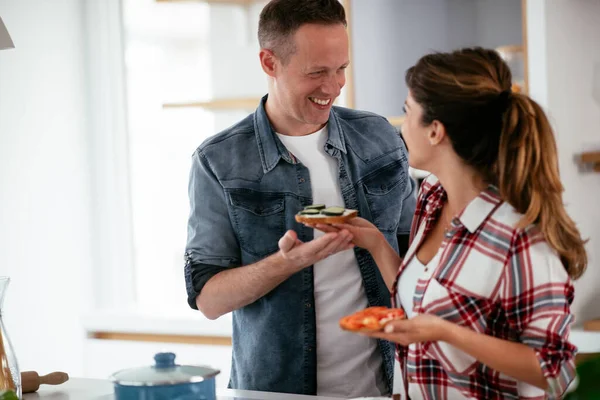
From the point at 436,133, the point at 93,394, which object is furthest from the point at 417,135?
the point at 93,394

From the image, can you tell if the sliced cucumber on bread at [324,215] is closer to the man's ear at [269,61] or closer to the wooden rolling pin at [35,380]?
the man's ear at [269,61]

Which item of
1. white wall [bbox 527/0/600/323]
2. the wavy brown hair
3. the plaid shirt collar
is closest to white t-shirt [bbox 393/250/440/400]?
the plaid shirt collar

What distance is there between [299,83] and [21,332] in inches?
87.8

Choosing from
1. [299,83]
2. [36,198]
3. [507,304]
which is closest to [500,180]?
[507,304]

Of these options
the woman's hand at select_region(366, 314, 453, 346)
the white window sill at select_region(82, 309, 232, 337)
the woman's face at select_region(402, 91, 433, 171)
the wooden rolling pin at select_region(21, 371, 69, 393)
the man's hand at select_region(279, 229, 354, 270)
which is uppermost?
the woman's face at select_region(402, 91, 433, 171)

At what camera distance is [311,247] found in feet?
6.21

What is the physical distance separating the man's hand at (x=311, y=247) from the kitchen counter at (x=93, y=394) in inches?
11.8

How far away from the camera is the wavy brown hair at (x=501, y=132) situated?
1.61 meters

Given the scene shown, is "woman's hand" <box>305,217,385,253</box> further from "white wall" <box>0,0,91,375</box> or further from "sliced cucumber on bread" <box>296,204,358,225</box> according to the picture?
"white wall" <box>0,0,91,375</box>

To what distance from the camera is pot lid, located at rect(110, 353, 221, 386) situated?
1426mm

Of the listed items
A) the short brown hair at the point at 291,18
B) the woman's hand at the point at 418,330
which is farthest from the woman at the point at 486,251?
the short brown hair at the point at 291,18

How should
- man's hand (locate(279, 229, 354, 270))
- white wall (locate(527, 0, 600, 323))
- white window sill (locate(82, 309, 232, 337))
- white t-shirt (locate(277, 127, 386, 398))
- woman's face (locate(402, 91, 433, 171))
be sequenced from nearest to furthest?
woman's face (locate(402, 91, 433, 171)), man's hand (locate(279, 229, 354, 270)), white t-shirt (locate(277, 127, 386, 398)), white wall (locate(527, 0, 600, 323)), white window sill (locate(82, 309, 232, 337))

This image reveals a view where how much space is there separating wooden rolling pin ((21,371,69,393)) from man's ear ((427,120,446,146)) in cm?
100

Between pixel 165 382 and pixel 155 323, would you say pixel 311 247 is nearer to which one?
pixel 165 382
